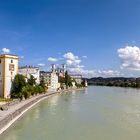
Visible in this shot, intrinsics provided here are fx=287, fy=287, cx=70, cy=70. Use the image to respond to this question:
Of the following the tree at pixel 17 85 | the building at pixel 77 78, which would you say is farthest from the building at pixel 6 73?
the building at pixel 77 78

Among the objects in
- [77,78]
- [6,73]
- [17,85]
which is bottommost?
[17,85]

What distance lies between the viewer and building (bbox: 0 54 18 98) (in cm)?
3709

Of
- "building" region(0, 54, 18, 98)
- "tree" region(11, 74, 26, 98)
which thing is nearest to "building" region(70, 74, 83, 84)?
"tree" region(11, 74, 26, 98)

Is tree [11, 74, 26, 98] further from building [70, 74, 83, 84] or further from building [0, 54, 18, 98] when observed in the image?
building [70, 74, 83, 84]

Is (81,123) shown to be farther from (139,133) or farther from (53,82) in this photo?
(53,82)

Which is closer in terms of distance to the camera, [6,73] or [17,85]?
[6,73]

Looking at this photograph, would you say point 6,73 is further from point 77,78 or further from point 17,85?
point 77,78

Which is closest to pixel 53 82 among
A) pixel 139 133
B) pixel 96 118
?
pixel 96 118

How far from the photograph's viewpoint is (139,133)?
1736 centimetres

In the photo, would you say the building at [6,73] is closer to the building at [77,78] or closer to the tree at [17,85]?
the tree at [17,85]

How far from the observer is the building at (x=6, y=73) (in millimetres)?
37094

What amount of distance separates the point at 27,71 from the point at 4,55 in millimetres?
24544

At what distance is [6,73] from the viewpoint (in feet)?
122

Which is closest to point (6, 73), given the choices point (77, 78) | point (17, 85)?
point (17, 85)
